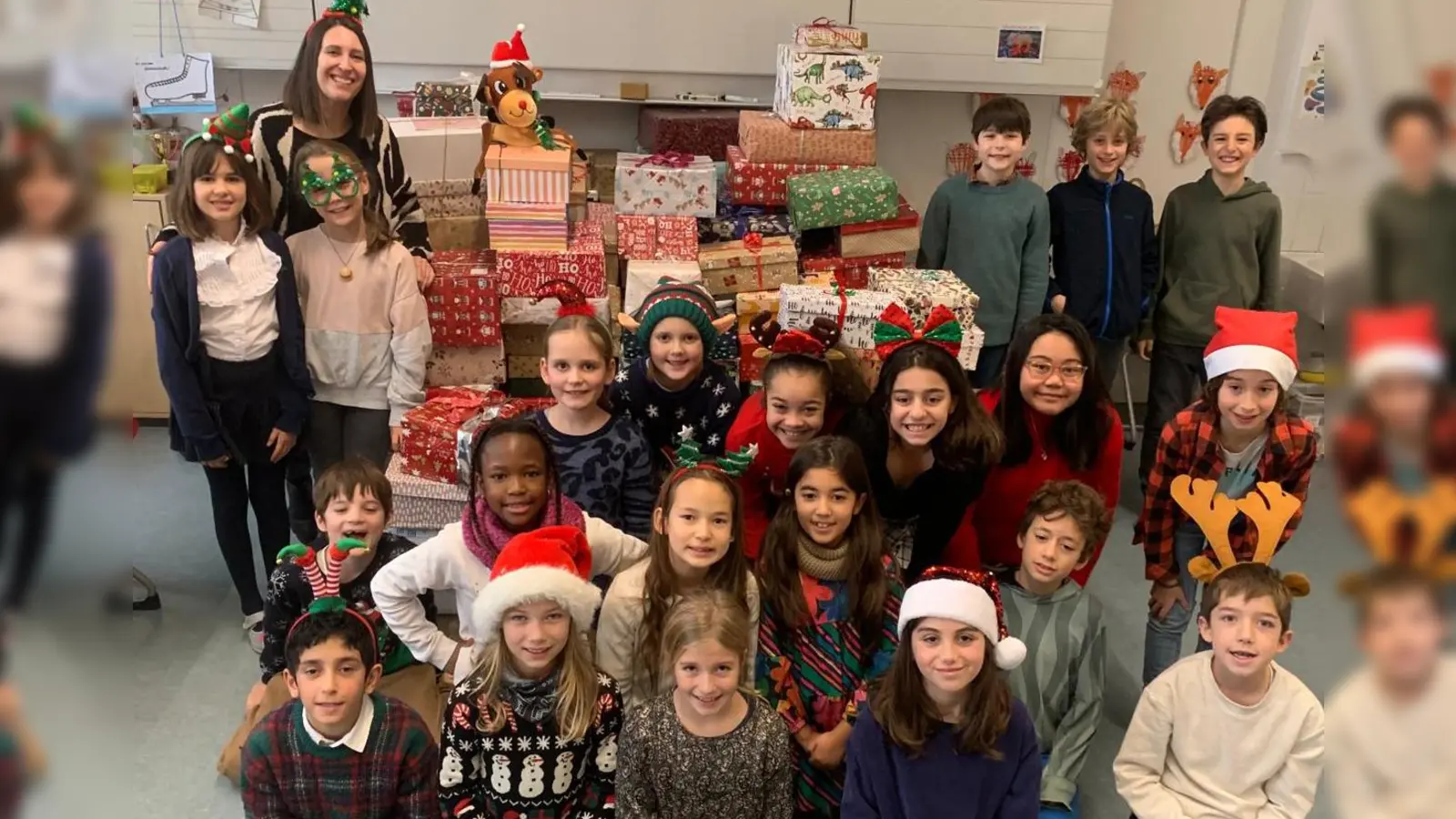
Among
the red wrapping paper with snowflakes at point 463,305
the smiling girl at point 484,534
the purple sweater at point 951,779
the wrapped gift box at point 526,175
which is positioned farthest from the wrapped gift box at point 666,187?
the purple sweater at point 951,779

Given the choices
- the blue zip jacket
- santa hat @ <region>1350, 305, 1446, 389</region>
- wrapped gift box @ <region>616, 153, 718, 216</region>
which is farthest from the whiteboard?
santa hat @ <region>1350, 305, 1446, 389</region>

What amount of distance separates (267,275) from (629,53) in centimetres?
153

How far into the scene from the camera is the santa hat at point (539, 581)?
71.9 inches

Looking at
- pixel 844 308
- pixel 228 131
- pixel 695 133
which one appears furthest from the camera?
pixel 695 133

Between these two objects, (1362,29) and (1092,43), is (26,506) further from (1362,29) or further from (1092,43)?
(1092,43)

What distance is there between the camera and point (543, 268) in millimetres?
2818

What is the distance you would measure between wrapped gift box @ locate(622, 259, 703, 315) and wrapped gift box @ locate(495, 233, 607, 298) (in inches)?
3.4

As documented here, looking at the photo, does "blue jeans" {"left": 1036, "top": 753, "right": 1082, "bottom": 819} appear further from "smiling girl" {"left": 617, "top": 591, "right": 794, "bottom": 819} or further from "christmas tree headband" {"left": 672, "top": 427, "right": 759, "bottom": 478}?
"christmas tree headband" {"left": 672, "top": 427, "right": 759, "bottom": 478}

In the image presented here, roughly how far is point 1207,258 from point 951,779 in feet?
5.53

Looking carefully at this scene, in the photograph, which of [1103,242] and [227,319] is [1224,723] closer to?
[1103,242]

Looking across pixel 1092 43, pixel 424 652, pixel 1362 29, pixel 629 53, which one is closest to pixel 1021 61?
pixel 1092 43

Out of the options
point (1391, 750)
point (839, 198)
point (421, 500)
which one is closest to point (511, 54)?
point (839, 198)

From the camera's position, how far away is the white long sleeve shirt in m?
2.11

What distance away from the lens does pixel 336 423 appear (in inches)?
103
